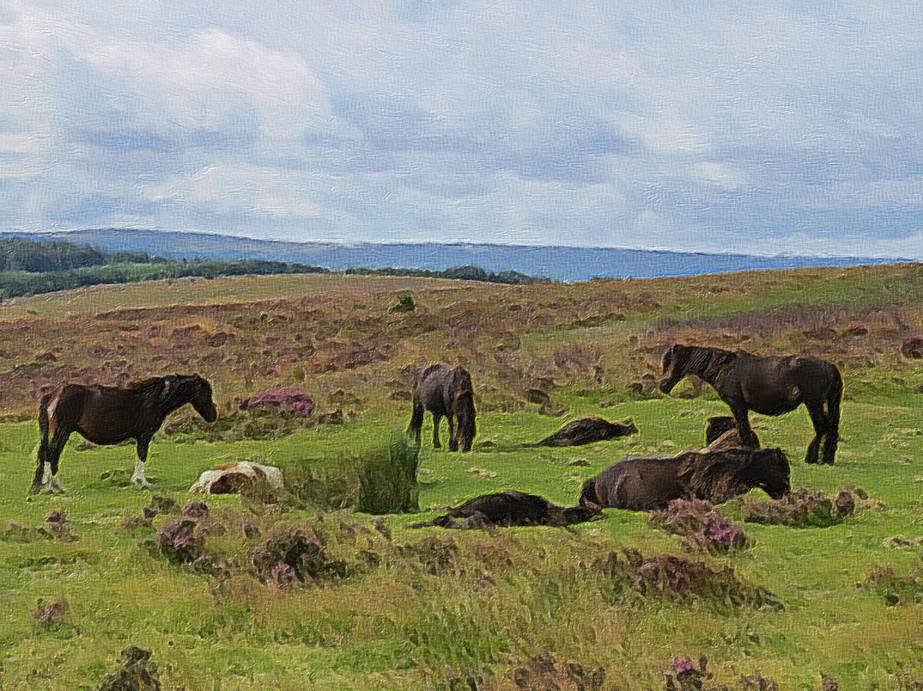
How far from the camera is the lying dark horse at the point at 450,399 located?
21484mm

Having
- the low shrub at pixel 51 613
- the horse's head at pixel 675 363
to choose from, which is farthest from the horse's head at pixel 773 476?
the low shrub at pixel 51 613

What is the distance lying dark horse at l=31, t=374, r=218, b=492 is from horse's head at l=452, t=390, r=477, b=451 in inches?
221

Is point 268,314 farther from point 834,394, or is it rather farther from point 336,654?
point 336,654

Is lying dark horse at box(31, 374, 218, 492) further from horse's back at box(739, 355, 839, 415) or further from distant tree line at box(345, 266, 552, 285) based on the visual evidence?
distant tree line at box(345, 266, 552, 285)

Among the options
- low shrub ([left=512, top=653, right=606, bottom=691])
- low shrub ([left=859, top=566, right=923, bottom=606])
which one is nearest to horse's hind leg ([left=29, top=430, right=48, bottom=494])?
low shrub ([left=512, top=653, right=606, bottom=691])

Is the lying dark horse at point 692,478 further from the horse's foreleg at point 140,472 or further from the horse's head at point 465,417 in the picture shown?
the horse's head at point 465,417

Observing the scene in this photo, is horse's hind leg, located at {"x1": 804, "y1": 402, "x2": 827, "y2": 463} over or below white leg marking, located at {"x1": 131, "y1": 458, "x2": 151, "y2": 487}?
over

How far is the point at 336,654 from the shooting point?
8.03m

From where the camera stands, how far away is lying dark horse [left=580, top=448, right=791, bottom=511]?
43.4 ft

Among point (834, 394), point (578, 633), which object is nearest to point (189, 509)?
point (578, 633)

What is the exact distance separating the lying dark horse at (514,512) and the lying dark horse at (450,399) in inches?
339

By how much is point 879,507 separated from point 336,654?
785cm

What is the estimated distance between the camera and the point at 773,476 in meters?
13.5

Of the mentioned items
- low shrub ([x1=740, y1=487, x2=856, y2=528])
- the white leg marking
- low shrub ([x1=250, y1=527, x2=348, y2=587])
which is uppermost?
low shrub ([x1=740, y1=487, x2=856, y2=528])
